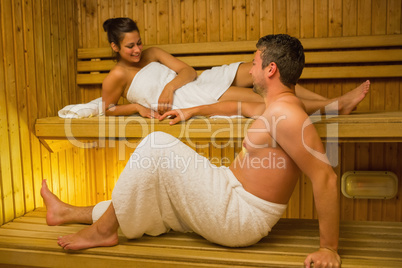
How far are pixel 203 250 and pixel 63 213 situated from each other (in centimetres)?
85

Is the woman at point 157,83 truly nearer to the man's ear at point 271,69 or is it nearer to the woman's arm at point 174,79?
the woman's arm at point 174,79

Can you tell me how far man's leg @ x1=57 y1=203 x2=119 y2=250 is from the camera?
66.3 inches

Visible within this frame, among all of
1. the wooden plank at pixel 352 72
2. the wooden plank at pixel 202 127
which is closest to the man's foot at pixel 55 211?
the wooden plank at pixel 202 127

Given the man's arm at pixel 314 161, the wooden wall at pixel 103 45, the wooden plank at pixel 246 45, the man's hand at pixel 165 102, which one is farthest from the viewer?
the wooden plank at pixel 246 45

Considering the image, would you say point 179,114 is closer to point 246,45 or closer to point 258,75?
point 258,75

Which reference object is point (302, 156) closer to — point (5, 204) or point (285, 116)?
point (285, 116)

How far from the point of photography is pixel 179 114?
228cm

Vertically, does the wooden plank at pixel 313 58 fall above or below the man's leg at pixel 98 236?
above

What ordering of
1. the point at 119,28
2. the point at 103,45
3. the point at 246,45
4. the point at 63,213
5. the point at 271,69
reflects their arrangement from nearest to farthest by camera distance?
the point at 271,69 < the point at 63,213 < the point at 119,28 < the point at 246,45 < the point at 103,45

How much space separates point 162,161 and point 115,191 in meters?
0.25

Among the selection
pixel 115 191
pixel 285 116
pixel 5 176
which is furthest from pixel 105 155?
pixel 285 116

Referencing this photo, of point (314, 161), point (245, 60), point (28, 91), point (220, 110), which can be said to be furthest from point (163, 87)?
point (314, 161)

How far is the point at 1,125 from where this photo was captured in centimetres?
216

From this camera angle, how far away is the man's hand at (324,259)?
145 centimetres
